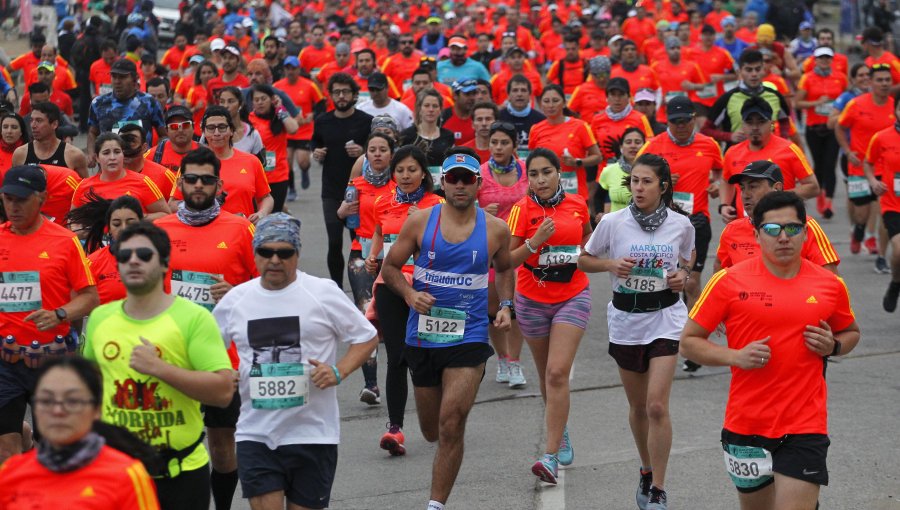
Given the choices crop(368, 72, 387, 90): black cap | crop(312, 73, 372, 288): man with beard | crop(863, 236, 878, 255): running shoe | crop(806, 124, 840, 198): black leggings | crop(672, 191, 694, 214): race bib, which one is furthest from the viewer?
crop(806, 124, 840, 198): black leggings

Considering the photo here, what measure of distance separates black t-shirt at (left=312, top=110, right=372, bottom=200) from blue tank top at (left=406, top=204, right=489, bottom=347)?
564 cm

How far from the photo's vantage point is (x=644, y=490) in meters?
8.12

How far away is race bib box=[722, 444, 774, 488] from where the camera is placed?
6289 mm

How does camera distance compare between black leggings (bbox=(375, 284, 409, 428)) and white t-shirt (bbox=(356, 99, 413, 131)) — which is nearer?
black leggings (bbox=(375, 284, 409, 428))

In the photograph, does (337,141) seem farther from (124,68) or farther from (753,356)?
(753,356)

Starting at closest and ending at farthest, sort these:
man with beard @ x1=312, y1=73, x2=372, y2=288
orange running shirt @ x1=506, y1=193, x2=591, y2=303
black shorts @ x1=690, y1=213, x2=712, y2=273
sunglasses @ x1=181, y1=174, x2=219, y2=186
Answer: sunglasses @ x1=181, y1=174, x2=219, y2=186, orange running shirt @ x1=506, y1=193, x2=591, y2=303, black shorts @ x1=690, y1=213, x2=712, y2=273, man with beard @ x1=312, y1=73, x2=372, y2=288

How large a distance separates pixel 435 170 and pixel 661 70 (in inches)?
363

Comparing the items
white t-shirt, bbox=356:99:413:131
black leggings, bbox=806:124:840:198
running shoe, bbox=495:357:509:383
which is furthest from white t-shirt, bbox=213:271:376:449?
black leggings, bbox=806:124:840:198

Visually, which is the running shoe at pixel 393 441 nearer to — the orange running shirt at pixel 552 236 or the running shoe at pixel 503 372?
the orange running shirt at pixel 552 236

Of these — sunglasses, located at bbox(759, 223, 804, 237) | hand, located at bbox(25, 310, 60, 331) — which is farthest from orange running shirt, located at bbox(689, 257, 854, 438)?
hand, located at bbox(25, 310, 60, 331)

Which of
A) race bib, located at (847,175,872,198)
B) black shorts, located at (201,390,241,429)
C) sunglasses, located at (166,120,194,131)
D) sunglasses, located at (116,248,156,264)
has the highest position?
sunglasses, located at (116,248,156,264)

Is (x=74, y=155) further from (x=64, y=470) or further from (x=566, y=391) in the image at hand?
(x=64, y=470)

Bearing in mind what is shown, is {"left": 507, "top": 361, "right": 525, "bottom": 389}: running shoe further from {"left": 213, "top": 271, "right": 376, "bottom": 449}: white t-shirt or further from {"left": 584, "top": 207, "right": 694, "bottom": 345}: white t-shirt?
{"left": 213, "top": 271, "right": 376, "bottom": 449}: white t-shirt

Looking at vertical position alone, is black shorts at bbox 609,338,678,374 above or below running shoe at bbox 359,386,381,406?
above
